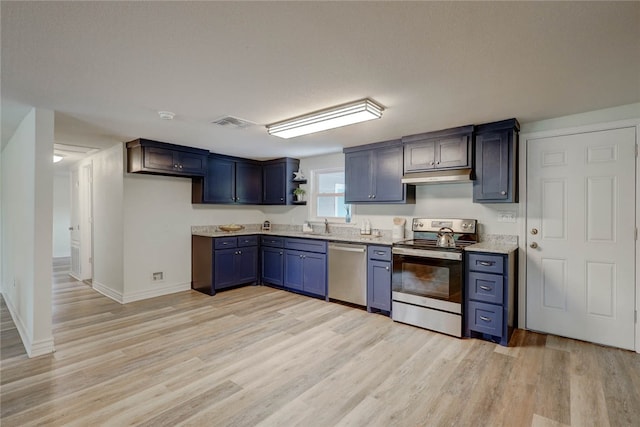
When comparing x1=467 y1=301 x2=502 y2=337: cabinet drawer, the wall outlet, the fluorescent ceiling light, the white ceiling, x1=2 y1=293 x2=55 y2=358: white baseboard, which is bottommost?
x1=2 y1=293 x2=55 y2=358: white baseboard

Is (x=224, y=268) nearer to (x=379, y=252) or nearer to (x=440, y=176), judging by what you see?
(x=379, y=252)

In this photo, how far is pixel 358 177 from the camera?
4.48m

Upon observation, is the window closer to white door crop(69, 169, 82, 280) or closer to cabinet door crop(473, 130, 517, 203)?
cabinet door crop(473, 130, 517, 203)

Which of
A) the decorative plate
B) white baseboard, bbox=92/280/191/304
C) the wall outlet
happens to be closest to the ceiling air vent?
the decorative plate

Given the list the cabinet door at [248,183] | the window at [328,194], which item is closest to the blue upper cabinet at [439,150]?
the window at [328,194]

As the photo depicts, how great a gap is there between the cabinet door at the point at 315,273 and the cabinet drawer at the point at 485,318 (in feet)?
6.33

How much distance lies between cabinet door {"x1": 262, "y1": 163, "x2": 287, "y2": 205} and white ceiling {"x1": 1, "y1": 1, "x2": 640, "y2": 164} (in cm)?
231

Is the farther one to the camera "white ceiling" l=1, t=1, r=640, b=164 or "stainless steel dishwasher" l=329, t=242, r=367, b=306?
"stainless steel dishwasher" l=329, t=242, r=367, b=306

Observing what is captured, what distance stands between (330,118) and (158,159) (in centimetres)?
266

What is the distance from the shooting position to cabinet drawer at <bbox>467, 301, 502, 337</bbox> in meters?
3.02

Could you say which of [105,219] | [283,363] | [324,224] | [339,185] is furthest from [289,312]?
[105,219]

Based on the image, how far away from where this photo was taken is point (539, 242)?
3.31 meters

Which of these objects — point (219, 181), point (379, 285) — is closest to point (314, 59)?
point (379, 285)

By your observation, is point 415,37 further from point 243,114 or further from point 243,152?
point 243,152
